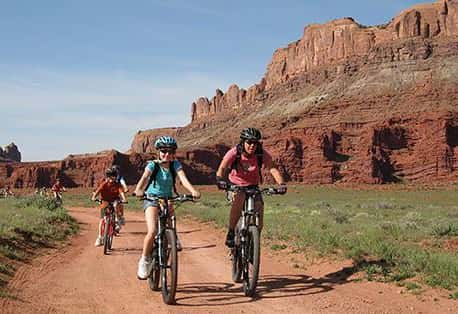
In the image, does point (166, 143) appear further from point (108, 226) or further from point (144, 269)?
point (108, 226)

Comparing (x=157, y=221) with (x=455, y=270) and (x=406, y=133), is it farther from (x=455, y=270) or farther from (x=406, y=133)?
(x=406, y=133)

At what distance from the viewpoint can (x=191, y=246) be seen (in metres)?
14.1

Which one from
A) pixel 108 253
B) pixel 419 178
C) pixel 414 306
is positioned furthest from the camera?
pixel 419 178

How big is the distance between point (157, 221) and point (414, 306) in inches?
150

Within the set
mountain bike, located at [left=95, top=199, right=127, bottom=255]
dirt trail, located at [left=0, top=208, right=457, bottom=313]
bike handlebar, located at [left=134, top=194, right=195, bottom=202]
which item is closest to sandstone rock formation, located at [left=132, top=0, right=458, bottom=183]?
mountain bike, located at [left=95, top=199, right=127, bottom=255]

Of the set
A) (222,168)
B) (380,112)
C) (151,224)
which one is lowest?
(151,224)

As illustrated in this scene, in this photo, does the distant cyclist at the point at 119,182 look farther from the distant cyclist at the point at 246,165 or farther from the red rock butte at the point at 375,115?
the red rock butte at the point at 375,115

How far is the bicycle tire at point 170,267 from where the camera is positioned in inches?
277

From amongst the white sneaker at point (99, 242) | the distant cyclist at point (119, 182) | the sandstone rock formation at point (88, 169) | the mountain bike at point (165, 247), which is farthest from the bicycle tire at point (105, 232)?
the sandstone rock formation at point (88, 169)

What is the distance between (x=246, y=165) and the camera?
7.99 metres

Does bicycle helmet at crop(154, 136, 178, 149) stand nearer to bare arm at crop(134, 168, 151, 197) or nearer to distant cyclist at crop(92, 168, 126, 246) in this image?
bare arm at crop(134, 168, 151, 197)

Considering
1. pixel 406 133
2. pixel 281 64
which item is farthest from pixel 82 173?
pixel 281 64

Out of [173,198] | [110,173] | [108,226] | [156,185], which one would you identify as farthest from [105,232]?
[173,198]

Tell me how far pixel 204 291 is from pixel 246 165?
208 centimetres
